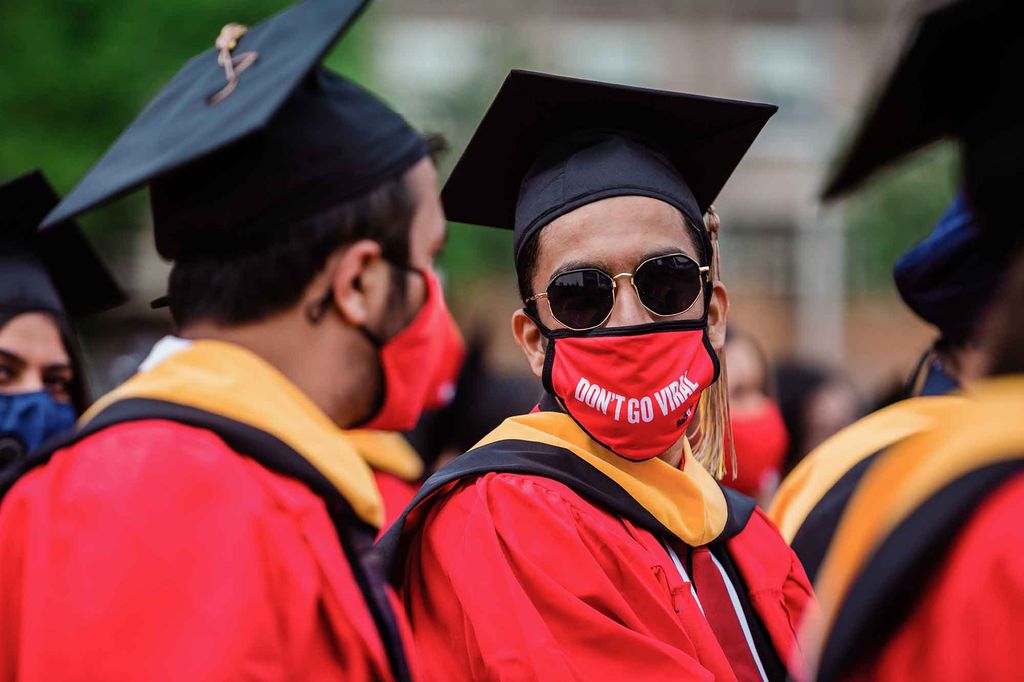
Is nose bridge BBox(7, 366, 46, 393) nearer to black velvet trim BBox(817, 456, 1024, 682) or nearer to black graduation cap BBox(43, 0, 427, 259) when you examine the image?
black graduation cap BBox(43, 0, 427, 259)

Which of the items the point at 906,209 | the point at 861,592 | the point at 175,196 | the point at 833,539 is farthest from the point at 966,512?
the point at 906,209

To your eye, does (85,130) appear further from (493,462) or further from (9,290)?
(493,462)

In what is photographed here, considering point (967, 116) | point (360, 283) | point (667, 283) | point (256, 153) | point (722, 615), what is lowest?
point (722, 615)

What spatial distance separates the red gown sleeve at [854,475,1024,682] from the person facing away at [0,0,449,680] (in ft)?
3.18

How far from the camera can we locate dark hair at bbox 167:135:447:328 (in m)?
2.13

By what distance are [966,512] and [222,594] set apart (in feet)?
3.72

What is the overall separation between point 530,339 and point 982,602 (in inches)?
67.3

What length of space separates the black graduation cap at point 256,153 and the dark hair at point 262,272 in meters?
0.02

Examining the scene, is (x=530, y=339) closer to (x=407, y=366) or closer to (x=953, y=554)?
(x=407, y=366)

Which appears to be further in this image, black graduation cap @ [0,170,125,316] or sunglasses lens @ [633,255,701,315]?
black graduation cap @ [0,170,125,316]

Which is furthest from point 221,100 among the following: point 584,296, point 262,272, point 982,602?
point 982,602

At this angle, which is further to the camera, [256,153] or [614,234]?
[614,234]

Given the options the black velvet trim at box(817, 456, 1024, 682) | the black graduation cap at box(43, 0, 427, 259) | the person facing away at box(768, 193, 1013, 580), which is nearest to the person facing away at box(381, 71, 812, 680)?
the person facing away at box(768, 193, 1013, 580)

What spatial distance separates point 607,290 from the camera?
109 inches
